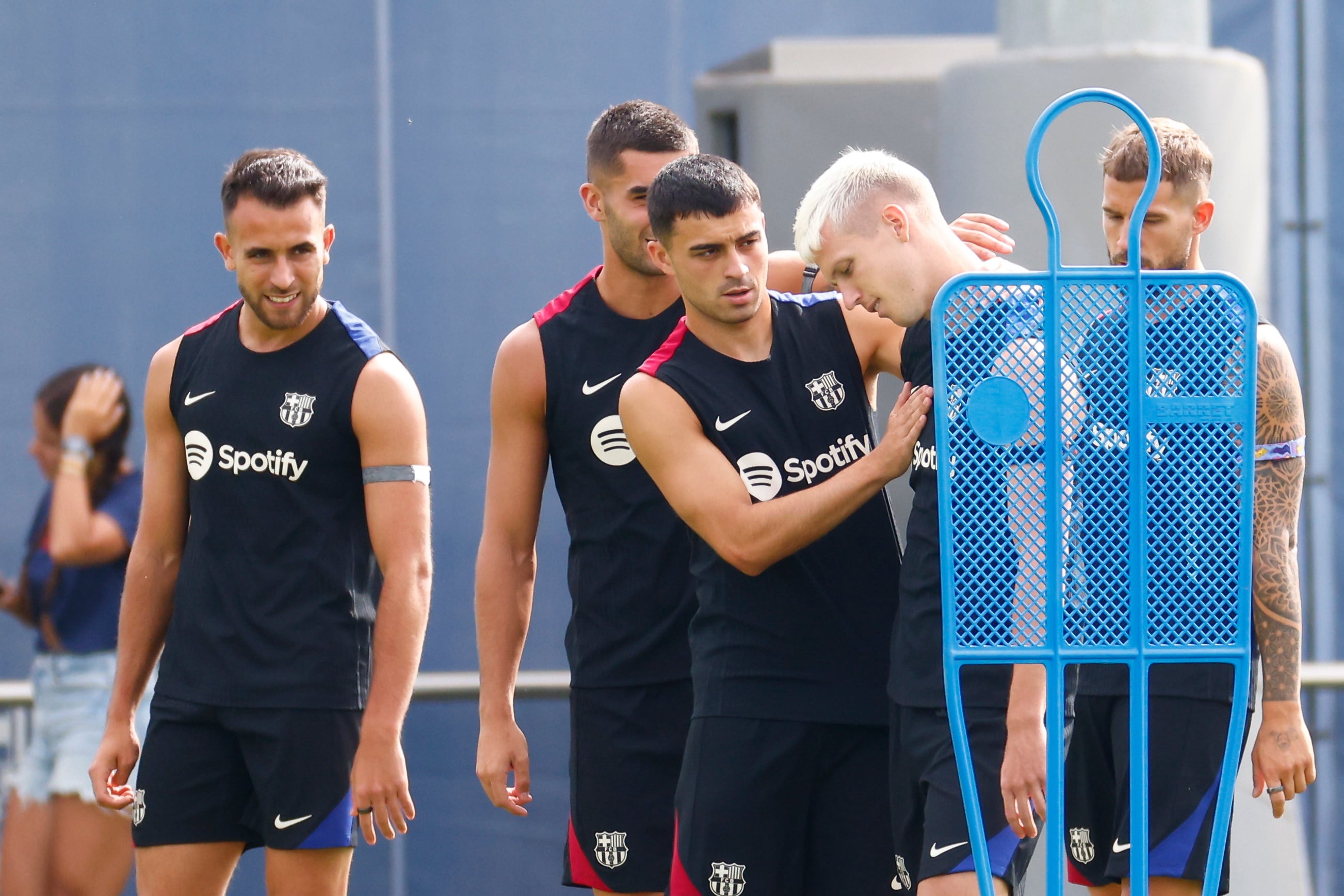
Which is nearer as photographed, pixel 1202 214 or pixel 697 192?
pixel 697 192

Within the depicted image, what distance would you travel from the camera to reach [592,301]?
3.17 meters

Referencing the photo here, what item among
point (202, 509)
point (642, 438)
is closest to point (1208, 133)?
point (642, 438)

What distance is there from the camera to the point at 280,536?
2.96m

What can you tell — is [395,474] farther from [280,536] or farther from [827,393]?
[827,393]

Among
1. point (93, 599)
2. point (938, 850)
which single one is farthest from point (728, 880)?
point (93, 599)

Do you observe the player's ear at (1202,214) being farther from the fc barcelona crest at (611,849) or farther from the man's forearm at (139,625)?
the man's forearm at (139,625)

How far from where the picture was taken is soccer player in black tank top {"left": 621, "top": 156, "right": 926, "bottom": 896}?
2.67 metres

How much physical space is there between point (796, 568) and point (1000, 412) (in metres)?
0.67

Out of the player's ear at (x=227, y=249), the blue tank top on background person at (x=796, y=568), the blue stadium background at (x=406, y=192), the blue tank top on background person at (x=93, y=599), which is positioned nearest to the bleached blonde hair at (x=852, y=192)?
the blue tank top on background person at (x=796, y=568)

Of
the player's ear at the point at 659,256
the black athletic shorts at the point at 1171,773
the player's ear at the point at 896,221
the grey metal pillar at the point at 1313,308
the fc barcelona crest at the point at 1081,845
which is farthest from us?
the grey metal pillar at the point at 1313,308

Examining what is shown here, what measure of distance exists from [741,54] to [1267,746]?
305 centimetres

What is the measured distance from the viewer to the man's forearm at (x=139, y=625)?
10.2 ft

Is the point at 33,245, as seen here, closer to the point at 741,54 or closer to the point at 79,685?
the point at 79,685

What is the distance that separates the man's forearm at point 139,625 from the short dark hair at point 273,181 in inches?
27.2
